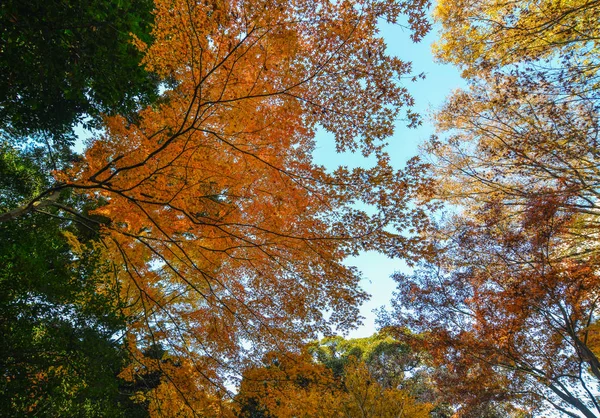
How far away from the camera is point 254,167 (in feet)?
13.4

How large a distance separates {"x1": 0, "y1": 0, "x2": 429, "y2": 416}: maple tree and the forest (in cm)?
3

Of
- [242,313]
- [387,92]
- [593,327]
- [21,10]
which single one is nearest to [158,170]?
[21,10]

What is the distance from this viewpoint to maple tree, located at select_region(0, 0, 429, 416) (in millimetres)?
2955

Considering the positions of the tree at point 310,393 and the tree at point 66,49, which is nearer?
the tree at point 66,49

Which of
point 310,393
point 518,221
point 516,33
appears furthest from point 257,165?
point 518,221

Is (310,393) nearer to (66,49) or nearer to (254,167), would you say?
(254,167)

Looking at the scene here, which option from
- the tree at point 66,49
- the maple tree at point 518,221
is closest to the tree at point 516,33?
the maple tree at point 518,221

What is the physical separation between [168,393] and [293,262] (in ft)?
9.88

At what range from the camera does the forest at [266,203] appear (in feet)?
10.00

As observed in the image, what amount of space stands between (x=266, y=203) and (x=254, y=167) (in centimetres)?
57

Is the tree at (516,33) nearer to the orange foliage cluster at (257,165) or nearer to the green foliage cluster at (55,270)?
the orange foliage cluster at (257,165)

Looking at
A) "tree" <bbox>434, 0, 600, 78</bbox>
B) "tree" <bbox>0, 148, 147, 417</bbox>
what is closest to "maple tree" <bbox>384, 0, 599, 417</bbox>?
"tree" <bbox>434, 0, 600, 78</bbox>

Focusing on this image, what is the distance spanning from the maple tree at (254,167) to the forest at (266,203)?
3 cm

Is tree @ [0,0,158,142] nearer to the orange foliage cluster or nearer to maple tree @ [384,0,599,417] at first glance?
the orange foliage cluster
